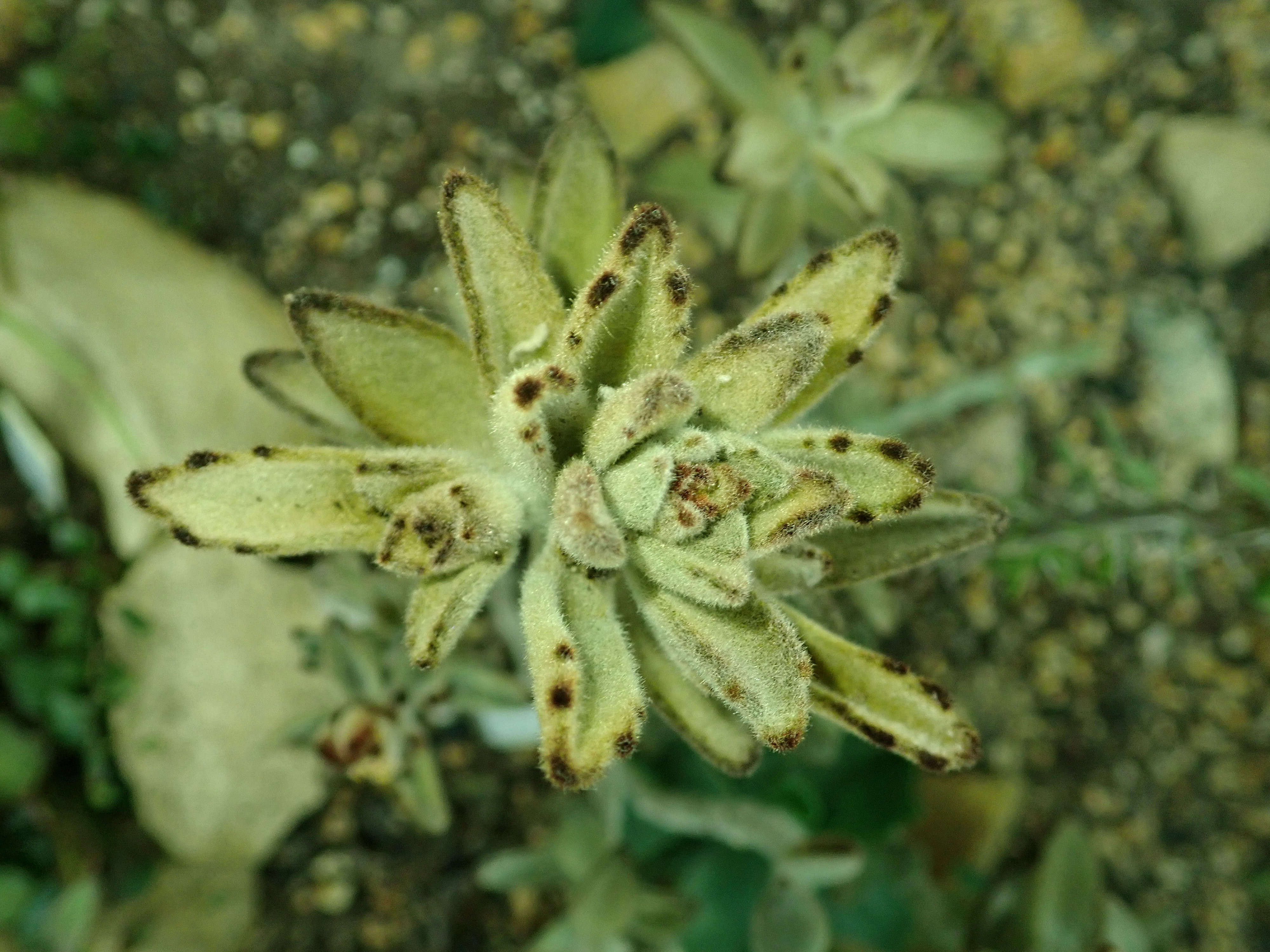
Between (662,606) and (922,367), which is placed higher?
(662,606)

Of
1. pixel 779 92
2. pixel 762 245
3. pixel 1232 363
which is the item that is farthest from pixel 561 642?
Answer: pixel 1232 363

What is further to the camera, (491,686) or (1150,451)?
(1150,451)

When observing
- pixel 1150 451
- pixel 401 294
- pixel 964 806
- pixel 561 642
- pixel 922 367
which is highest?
pixel 561 642

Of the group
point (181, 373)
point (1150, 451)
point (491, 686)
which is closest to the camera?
point (491, 686)

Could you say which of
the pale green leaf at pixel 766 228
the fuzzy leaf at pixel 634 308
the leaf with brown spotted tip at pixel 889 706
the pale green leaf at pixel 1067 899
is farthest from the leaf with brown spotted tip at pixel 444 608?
the pale green leaf at pixel 1067 899

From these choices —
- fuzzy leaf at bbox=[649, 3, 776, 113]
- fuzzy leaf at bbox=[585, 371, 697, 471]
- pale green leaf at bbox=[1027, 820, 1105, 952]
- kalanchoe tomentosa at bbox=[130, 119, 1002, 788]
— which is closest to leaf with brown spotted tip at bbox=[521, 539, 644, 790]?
kalanchoe tomentosa at bbox=[130, 119, 1002, 788]

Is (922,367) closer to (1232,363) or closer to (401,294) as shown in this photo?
(1232,363)
